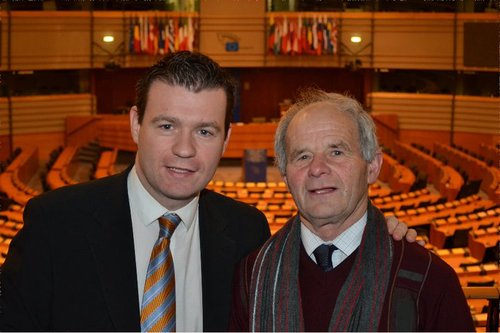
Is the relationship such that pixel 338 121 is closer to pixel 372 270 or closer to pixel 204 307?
pixel 372 270

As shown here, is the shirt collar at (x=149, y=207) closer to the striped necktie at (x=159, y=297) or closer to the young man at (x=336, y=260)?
the striped necktie at (x=159, y=297)

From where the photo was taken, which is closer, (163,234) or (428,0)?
(163,234)

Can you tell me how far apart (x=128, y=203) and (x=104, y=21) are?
24.2m

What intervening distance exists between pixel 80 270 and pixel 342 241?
110cm

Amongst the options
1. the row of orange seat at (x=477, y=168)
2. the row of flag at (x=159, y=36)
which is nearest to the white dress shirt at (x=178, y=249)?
the row of orange seat at (x=477, y=168)

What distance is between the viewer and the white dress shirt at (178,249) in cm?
351

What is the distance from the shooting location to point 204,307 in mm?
3574

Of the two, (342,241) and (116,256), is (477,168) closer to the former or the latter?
(342,241)

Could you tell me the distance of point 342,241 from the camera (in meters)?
3.34

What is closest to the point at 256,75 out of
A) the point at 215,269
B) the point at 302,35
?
the point at 302,35

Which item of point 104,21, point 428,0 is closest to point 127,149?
point 104,21

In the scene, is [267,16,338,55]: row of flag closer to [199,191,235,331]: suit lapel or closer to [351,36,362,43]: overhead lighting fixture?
[351,36,362,43]: overhead lighting fixture

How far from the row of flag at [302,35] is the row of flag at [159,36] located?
279 centimetres

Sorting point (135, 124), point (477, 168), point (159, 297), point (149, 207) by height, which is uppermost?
point (135, 124)
